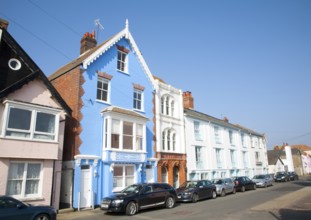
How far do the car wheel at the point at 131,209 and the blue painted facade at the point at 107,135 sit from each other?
4339mm

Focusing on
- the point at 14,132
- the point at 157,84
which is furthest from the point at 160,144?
the point at 14,132

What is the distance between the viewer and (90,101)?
19.2 meters

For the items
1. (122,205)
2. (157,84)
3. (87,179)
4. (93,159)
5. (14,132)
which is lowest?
(122,205)

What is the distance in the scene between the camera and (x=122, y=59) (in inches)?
908

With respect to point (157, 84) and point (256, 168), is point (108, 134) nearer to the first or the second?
point (157, 84)

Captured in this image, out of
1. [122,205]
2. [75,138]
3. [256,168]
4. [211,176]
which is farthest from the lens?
[256,168]

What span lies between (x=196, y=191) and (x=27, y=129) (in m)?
12.3

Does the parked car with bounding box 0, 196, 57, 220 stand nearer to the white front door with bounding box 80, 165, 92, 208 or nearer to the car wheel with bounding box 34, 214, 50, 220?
the car wheel with bounding box 34, 214, 50, 220

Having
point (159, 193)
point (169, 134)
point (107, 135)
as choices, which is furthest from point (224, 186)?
point (107, 135)

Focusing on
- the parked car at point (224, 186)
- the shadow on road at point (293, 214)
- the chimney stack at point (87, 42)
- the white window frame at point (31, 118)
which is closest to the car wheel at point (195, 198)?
the parked car at point (224, 186)

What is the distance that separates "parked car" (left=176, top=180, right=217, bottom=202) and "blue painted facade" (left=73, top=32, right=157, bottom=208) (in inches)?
144

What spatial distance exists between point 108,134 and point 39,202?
6255 millimetres

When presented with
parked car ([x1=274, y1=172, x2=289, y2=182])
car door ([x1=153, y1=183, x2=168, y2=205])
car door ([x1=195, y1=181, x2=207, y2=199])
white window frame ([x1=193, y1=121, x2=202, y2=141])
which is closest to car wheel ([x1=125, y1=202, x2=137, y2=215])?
car door ([x1=153, y1=183, x2=168, y2=205])

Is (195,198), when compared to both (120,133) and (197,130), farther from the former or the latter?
(197,130)
